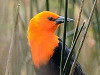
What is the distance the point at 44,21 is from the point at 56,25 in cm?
10

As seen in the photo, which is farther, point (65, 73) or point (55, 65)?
point (55, 65)

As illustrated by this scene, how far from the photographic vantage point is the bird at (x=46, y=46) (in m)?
1.60

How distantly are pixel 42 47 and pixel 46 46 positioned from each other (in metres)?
0.02

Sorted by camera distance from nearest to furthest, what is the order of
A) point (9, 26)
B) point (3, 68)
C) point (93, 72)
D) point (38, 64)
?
point (3, 68) → point (38, 64) → point (93, 72) → point (9, 26)

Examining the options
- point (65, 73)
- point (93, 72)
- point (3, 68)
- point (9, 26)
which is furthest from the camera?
point (9, 26)

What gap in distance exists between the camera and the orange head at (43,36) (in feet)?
5.24

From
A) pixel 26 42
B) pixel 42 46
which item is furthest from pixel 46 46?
pixel 26 42

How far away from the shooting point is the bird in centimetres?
160

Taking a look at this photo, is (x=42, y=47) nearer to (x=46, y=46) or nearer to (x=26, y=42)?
(x=46, y=46)

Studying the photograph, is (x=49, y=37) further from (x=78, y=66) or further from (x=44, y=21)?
(x=78, y=66)

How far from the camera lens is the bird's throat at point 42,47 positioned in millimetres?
1593

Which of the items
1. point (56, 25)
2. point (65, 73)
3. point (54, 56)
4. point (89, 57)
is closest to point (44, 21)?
point (56, 25)

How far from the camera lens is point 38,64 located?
162cm

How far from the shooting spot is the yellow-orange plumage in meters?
1.60
